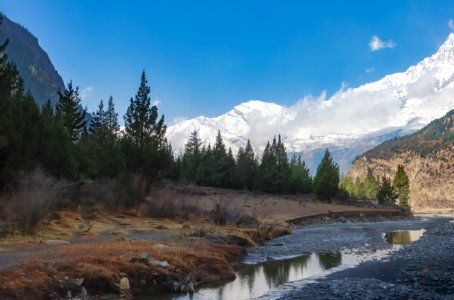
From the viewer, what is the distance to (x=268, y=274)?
23.3 metres

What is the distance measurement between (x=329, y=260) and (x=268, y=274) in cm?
648

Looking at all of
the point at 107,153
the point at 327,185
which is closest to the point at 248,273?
the point at 107,153

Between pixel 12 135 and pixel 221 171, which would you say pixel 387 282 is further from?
pixel 221 171

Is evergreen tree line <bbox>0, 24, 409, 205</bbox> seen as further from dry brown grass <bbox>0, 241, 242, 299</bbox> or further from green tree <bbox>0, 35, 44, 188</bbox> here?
dry brown grass <bbox>0, 241, 242, 299</bbox>

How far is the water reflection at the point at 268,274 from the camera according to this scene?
1834 cm

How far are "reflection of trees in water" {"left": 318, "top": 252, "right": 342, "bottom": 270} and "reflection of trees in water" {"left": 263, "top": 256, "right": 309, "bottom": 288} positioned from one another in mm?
1012

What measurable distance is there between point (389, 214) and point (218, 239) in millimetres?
70290

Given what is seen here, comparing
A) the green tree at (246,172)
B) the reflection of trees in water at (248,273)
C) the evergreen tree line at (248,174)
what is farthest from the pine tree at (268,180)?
the reflection of trees in water at (248,273)

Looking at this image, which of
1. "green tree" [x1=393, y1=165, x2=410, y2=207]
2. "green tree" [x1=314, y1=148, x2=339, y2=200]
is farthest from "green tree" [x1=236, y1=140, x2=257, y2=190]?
"green tree" [x1=393, y1=165, x2=410, y2=207]

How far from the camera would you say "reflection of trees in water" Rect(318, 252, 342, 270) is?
2603cm

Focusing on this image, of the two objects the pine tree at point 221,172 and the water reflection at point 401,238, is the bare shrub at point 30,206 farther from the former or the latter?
the pine tree at point 221,172

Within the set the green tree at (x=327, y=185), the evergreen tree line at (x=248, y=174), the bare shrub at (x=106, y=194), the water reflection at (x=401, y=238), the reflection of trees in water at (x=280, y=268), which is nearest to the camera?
the reflection of trees in water at (x=280, y=268)

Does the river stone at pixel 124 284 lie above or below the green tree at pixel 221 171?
Result: below

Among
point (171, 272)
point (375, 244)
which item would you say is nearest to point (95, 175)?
point (375, 244)
